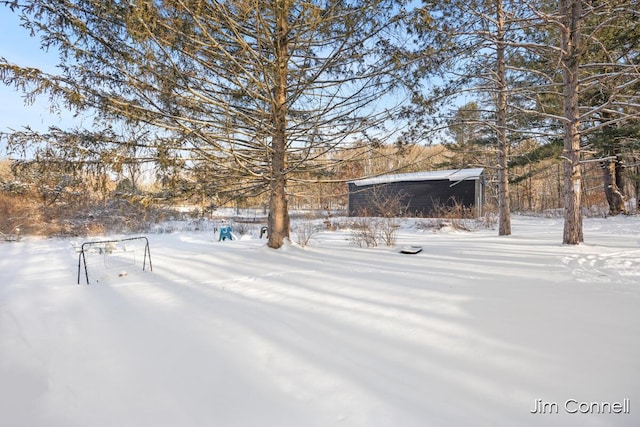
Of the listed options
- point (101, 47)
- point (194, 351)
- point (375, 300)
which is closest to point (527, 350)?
point (375, 300)

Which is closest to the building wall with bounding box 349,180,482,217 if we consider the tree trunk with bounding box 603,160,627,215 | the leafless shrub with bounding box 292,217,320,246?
the tree trunk with bounding box 603,160,627,215

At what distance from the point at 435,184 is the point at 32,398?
1966 centimetres

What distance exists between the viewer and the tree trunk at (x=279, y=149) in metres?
5.48

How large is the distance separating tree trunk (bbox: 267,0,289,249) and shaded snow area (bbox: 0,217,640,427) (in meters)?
2.28

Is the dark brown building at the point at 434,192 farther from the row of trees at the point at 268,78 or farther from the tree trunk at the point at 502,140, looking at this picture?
the row of trees at the point at 268,78

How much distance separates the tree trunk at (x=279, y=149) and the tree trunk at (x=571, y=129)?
16.8ft

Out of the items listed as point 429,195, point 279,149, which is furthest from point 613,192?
point 279,149

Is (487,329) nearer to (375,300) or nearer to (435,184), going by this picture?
(375,300)

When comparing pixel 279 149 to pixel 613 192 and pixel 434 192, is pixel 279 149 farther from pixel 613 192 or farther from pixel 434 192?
pixel 613 192

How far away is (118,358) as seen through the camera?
→ 229 centimetres

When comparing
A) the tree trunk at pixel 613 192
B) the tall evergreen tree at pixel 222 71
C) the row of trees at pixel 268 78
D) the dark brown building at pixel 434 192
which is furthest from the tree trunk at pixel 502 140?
the tree trunk at pixel 613 192

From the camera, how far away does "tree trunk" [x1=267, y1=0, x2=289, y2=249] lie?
5478 mm

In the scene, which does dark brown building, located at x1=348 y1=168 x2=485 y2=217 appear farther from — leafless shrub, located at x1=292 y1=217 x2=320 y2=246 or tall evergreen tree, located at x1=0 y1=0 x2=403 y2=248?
tall evergreen tree, located at x1=0 y1=0 x2=403 y2=248

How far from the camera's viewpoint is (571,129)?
5543 mm
